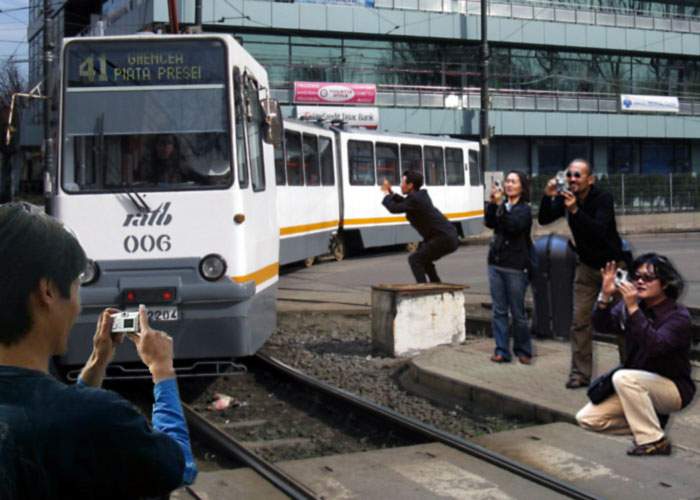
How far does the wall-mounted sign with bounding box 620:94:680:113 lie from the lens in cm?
4638

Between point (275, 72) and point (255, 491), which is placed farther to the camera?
point (275, 72)

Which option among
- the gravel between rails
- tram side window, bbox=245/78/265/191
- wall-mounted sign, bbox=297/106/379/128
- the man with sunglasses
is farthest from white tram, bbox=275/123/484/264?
the man with sunglasses

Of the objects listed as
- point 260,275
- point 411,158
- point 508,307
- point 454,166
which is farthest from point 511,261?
point 454,166

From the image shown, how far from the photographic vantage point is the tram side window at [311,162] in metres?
21.6

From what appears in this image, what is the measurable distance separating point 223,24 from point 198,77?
31.6 metres

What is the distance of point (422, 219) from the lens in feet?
38.3

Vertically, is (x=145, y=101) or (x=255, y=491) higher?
(x=145, y=101)

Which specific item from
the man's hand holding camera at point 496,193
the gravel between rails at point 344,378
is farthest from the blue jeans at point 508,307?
the gravel between rails at point 344,378

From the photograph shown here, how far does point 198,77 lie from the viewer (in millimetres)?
8633

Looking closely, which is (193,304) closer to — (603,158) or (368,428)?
(368,428)

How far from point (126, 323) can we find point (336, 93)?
123ft

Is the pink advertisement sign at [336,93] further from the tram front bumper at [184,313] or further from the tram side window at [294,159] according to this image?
the tram front bumper at [184,313]

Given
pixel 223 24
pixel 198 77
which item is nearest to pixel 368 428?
pixel 198 77

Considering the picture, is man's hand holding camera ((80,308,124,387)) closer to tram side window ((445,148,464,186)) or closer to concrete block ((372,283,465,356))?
concrete block ((372,283,465,356))
